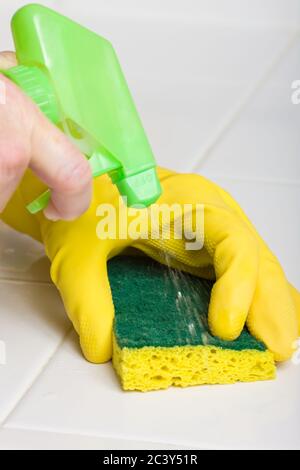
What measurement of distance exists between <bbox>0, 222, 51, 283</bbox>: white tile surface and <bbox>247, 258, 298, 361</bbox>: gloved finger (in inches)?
9.1

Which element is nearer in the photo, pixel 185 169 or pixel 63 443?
pixel 63 443

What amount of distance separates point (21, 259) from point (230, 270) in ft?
0.89

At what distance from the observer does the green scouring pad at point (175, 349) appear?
76 cm

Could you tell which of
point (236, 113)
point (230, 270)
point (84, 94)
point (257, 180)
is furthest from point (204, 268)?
point (236, 113)

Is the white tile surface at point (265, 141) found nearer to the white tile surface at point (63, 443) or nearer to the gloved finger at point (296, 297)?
the gloved finger at point (296, 297)

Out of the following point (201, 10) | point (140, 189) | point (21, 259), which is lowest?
point (201, 10)

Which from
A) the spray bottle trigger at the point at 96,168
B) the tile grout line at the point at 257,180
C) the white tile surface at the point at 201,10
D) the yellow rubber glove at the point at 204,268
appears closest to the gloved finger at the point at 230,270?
the yellow rubber glove at the point at 204,268

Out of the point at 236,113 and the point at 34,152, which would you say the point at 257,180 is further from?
the point at 34,152

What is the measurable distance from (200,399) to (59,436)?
11 cm

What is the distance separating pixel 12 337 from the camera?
0.84 metres

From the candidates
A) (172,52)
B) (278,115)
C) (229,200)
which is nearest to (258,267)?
(229,200)

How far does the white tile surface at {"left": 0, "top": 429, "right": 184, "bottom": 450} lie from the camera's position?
0.70m

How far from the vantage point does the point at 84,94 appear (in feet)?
2.52

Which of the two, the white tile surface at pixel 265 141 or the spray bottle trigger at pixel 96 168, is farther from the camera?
the white tile surface at pixel 265 141
